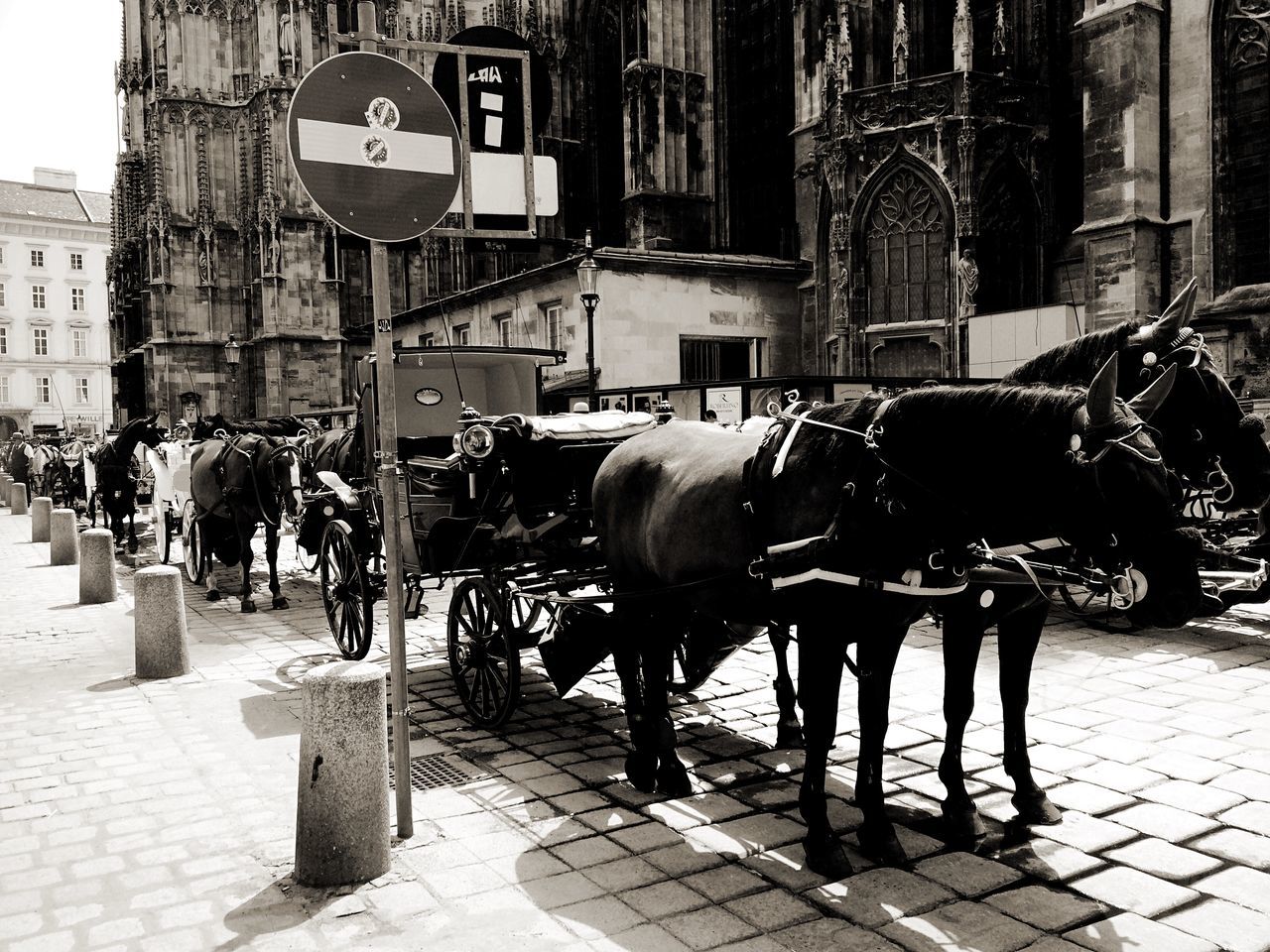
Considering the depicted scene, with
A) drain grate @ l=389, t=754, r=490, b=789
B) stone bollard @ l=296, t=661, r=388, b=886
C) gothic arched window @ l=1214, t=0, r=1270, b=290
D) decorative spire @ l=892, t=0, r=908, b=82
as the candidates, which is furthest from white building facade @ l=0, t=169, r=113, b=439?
stone bollard @ l=296, t=661, r=388, b=886

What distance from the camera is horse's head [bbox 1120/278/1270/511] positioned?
4766mm

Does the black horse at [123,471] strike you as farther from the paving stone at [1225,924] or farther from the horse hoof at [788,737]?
the paving stone at [1225,924]

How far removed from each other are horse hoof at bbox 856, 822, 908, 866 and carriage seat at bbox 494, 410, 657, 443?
2960 millimetres

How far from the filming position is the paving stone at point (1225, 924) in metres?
3.64

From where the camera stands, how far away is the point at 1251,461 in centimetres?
530

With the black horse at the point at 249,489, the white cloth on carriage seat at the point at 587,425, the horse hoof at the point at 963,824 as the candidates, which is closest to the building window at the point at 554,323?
the black horse at the point at 249,489

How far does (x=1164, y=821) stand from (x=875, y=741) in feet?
5.00

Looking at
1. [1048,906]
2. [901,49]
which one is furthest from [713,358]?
[1048,906]

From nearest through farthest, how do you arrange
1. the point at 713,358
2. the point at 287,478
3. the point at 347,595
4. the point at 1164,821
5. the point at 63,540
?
the point at 1164,821 → the point at 347,595 → the point at 287,478 → the point at 63,540 → the point at 713,358

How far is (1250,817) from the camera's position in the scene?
4.77 m

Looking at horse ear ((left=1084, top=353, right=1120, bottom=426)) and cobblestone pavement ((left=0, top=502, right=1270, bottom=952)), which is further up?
Result: horse ear ((left=1084, top=353, right=1120, bottom=426))

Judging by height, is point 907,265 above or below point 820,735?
above

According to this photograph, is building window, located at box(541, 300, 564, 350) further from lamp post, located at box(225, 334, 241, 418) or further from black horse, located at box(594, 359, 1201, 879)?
black horse, located at box(594, 359, 1201, 879)

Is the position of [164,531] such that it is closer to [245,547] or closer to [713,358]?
[245,547]
